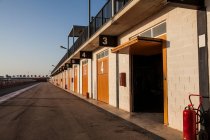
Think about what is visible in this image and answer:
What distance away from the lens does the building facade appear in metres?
7.88

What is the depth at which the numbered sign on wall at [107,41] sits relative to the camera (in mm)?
15820

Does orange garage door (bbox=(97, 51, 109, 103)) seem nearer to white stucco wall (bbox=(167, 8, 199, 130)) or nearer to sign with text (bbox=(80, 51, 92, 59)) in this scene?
→ sign with text (bbox=(80, 51, 92, 59))

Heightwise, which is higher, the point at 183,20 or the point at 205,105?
the point at 183,20

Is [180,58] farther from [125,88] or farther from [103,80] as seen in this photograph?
[103,80]

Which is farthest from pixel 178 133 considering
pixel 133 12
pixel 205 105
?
pixel 133 12

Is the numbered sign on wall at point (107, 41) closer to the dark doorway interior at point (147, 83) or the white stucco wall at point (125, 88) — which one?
the white stucco wall at point (125, 88)

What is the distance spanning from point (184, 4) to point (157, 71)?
370 inches

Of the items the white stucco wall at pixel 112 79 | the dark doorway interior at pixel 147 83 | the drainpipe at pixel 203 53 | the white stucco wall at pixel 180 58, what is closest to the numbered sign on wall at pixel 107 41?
the white stucco wall at pixel 112 79

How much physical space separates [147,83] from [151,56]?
1.67 metres

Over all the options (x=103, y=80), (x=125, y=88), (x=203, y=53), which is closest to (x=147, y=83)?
(x=125, y=88)

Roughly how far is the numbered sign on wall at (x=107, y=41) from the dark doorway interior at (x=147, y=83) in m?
2.46

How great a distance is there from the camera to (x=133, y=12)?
10930 millimetres

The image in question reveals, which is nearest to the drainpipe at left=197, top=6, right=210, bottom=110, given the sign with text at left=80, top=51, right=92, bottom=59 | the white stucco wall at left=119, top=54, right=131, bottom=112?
the white stucco wall at left=119, top=54, right=131, bottom=112

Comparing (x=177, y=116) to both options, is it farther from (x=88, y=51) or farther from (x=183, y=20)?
(x=88, y=51)
